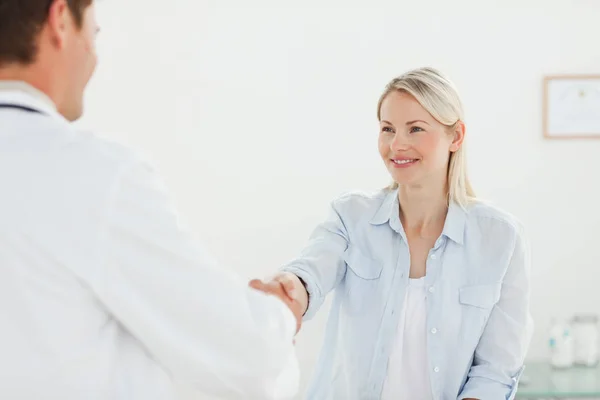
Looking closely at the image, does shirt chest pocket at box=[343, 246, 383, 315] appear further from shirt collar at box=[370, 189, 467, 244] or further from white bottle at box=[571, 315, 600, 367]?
white bottle at box=[571, 315, 600, 367]

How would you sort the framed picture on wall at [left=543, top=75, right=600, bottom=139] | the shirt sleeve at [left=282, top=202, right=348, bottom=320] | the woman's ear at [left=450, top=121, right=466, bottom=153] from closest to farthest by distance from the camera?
1. the shirt sleeve at [left=282, top=202, right=348, bottom=320]
2. the woman's ear at [left=450, top=121, right=466, bottom=153]
3. the framed picture on wall at [left=543, top=75, right=600, bottom=139]

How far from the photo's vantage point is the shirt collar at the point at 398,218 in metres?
2.12

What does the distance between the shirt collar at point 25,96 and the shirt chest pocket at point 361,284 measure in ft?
3.77

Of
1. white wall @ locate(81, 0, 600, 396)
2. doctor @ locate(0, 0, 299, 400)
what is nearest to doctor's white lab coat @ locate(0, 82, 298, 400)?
doctor @ locate(0, 0, 299, 400)

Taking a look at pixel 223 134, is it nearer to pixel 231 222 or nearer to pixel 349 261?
pixel 231 222

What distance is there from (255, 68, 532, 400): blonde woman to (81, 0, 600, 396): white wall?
181 cm

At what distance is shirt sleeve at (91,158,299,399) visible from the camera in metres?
1.08

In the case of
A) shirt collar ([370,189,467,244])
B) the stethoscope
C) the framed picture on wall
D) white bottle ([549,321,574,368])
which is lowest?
white bottle ([549,321,574,368])

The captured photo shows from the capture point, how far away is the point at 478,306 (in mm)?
2051

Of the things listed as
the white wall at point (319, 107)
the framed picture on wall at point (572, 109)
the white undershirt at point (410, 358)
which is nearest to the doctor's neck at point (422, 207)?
the white undershirt at point (410, 358)

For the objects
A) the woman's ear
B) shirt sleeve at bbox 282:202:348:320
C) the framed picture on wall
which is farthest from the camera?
the framed picture on wall

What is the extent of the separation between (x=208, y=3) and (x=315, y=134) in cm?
83

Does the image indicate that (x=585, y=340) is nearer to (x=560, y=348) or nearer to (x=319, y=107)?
(x=560, y=348)

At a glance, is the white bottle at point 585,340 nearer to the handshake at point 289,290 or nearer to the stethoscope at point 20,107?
the handshake at point 289,290
